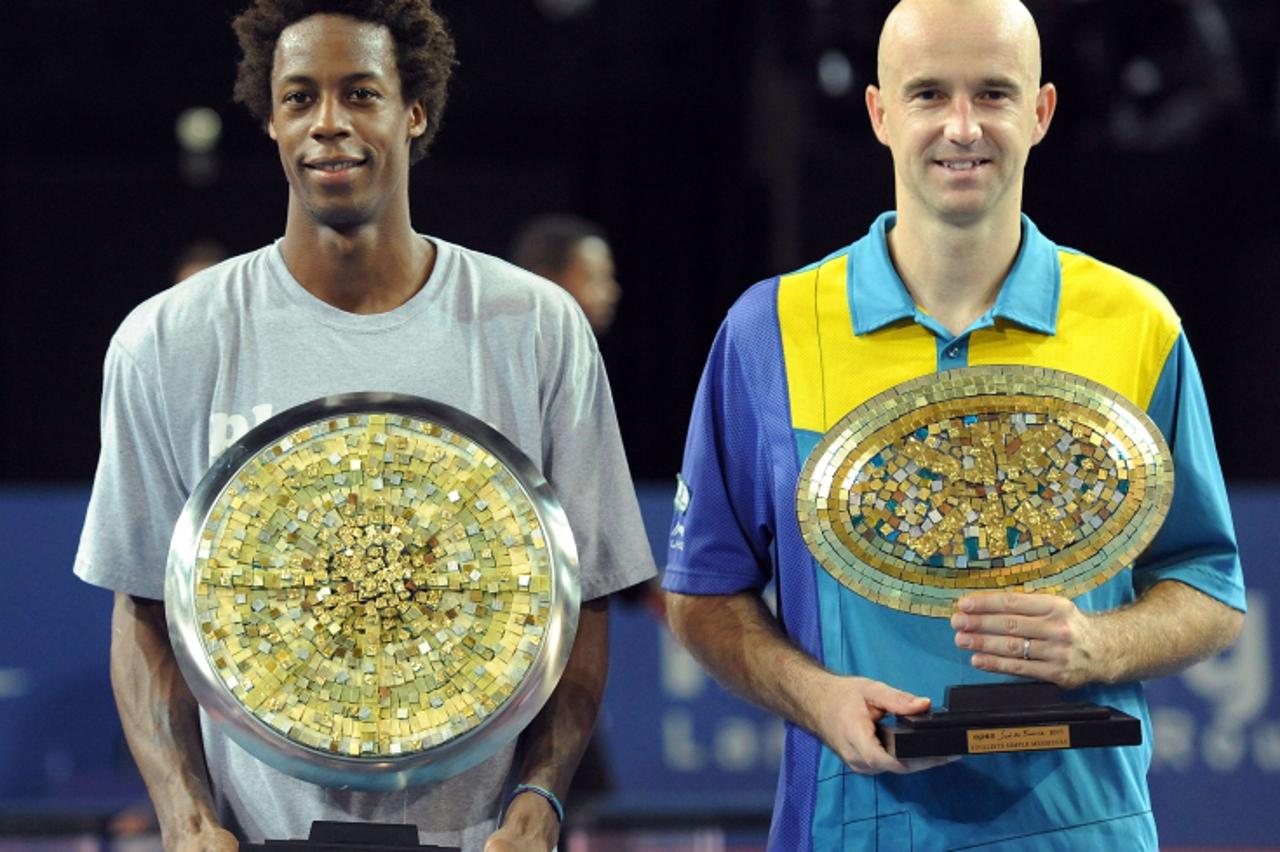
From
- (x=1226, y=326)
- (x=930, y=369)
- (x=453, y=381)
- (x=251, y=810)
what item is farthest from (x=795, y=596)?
(x=1226, y=326)

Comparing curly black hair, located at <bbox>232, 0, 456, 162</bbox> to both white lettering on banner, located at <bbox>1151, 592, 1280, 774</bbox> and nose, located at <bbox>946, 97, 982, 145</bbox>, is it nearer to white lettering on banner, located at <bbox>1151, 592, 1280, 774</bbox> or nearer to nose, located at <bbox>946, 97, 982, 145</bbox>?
nose, located at <bbox>946, 97, 982, 145</bbox>

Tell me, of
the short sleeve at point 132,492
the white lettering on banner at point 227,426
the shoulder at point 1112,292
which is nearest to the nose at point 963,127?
the shoulder at point 1112,292

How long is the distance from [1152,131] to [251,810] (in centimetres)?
608

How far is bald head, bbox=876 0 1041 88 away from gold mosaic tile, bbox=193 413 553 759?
674 millimetres

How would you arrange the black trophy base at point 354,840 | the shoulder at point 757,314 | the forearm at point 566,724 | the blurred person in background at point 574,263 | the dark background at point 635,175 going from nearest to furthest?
the black trophy base at point 354,840 → the forearm at point 566,724 → the shoulder at point 757,314 → the blurred person in background at point 574,263 → the dark background at point 635,175

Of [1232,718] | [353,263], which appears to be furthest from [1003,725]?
[1232,718]

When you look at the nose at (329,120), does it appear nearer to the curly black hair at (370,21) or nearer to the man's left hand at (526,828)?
→ the curly black hair at (370,21)

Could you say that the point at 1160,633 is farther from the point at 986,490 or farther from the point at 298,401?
the point at 298,401

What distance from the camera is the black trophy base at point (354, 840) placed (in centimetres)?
186

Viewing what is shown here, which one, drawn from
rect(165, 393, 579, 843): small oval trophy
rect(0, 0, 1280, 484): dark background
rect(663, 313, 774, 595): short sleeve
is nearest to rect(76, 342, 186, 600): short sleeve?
rect(165, 393, 579, 843): small oval trophy

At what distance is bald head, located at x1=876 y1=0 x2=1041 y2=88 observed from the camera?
2059 mm

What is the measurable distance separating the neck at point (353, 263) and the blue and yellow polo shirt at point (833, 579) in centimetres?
40

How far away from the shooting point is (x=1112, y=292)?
7.07ft

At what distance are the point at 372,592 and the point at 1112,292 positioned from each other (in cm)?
93
